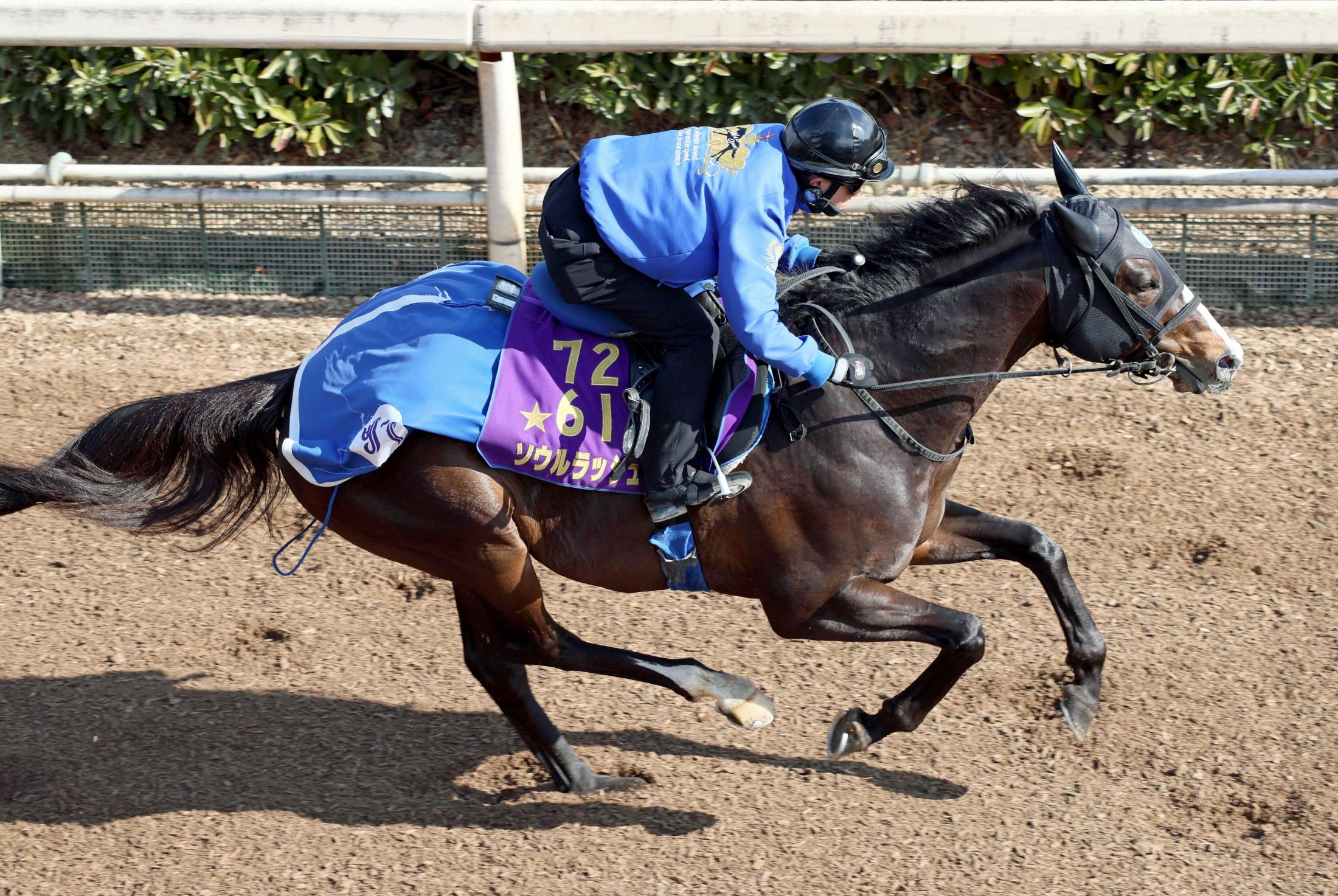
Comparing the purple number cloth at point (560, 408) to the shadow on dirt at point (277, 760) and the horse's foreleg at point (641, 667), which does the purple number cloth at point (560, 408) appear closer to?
the horse's foreleg at point (641, 667)

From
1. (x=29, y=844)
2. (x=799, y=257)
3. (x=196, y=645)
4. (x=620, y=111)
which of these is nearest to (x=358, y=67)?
(x=620, y=111)

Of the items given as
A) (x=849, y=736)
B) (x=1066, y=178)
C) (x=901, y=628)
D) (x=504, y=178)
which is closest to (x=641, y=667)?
(x=849, y=736)

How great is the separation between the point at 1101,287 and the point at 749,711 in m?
1.64

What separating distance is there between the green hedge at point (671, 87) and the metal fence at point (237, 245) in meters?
0.99

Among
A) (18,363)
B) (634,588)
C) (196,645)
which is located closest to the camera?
(634,588)

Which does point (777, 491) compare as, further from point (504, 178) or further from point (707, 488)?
point (504, 178)

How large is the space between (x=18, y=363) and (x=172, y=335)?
0.80 metres

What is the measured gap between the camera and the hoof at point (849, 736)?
13.7ft

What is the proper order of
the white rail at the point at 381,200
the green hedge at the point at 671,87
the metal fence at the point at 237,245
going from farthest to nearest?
1. the green hedge at the point at 671,87
2. the metal fence at the point at 237,245
3. the white rail at the point at 381,200

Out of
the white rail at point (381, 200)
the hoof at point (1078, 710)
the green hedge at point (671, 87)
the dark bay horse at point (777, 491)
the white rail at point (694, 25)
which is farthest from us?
the green hedge at point (671, 87)

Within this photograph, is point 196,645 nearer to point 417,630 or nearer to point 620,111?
point 417,630

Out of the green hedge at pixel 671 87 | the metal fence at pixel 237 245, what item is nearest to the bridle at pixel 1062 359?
A: the metal fence at pixel 237 245

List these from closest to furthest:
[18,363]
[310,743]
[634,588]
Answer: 1. [634,588]
2. [310,743]
3. [18,363]

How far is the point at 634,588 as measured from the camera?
421cm
